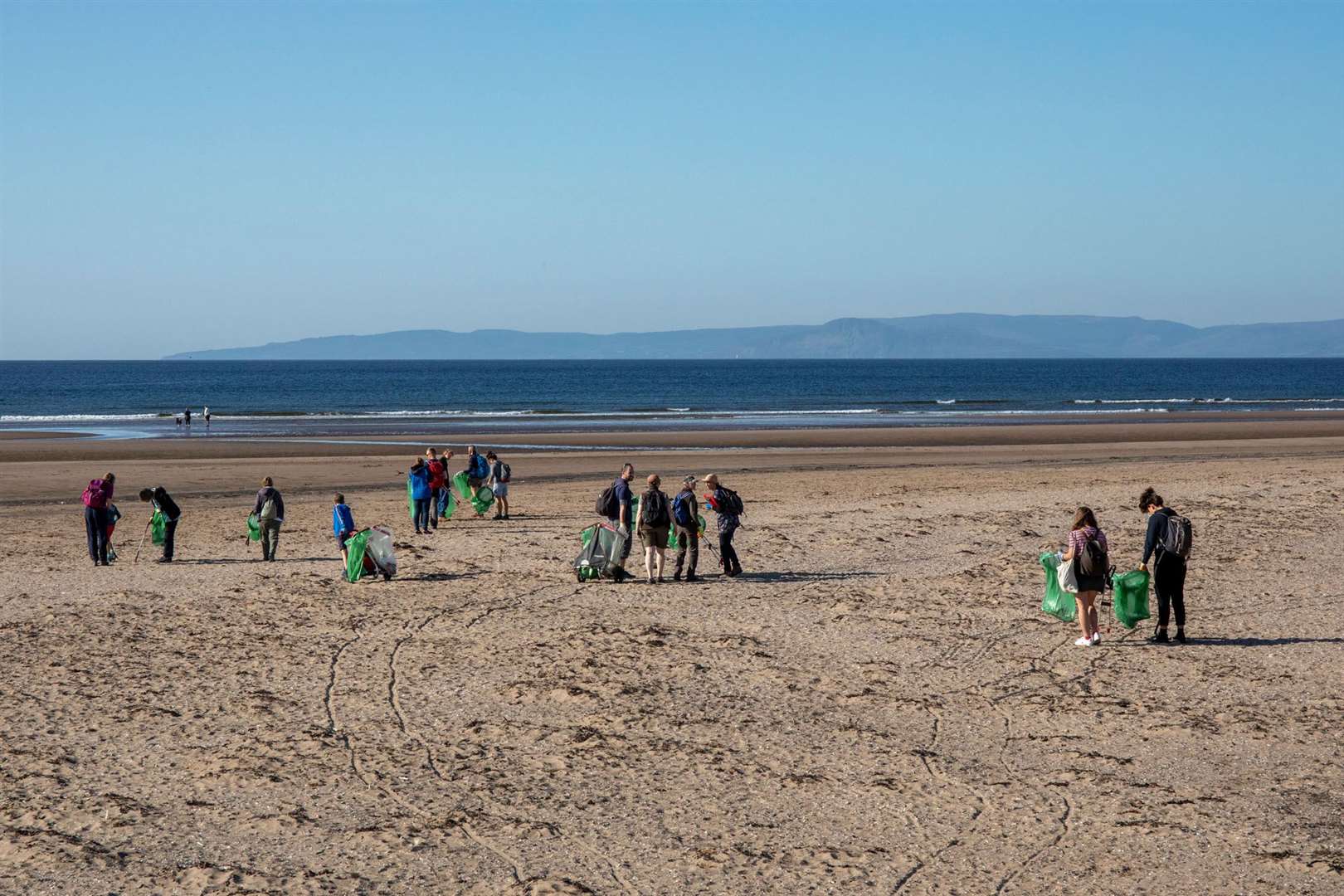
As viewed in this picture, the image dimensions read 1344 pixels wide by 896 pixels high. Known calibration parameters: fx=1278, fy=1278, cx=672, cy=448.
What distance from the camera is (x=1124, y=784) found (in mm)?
8992

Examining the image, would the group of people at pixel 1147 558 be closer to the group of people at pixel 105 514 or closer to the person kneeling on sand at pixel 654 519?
the person kneeling on sand at pixel 654 519

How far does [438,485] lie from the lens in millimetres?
21203

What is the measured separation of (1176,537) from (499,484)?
13.0m

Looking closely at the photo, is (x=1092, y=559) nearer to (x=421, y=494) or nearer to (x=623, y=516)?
(x=623, y=516)

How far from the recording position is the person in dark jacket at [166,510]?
17.6m

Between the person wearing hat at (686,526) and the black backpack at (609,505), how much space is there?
32.7 inches

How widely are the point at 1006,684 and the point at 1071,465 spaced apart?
84.6ft

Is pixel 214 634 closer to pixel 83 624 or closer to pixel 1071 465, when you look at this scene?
pixel 83 624

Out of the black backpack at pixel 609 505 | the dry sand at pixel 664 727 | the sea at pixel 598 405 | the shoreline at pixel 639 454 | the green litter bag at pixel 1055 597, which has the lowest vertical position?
the dry sand at pixel 664 727

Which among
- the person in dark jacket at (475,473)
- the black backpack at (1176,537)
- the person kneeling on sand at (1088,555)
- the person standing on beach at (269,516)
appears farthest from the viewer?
the person in dark jacket at (475,473)

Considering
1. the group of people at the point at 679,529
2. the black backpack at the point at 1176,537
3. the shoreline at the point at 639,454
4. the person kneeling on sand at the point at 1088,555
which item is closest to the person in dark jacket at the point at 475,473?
the group of people at the point at 679,529

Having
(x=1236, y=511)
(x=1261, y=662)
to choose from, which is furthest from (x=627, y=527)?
(x=1236, y=511)

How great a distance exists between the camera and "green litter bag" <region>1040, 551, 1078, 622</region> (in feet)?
43.4

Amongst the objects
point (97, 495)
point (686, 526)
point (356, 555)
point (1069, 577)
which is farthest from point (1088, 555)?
point (97, 495)
